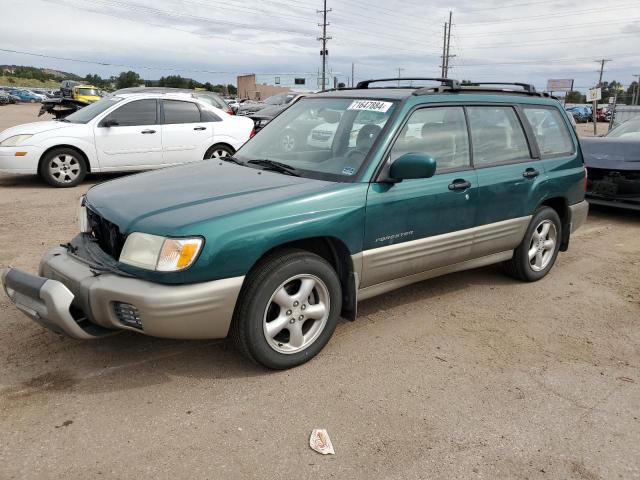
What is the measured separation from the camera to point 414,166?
137 inches

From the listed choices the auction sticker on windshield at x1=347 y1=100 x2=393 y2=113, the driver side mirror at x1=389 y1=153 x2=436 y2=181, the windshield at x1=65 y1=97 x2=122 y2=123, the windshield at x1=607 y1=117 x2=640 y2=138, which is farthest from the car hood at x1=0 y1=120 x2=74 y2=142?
the windshield at x1=607 y1=117 x2=640 y2=138

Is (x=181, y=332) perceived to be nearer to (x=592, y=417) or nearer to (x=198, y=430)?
(x=198, y=430)

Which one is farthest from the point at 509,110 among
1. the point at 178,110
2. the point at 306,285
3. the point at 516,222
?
the point at 178,110

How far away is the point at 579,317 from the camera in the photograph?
14.4 feet

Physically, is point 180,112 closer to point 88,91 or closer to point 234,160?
point 234,160

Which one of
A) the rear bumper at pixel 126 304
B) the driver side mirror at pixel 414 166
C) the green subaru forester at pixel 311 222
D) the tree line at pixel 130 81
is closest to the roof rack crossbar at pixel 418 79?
the green subaru forester at pixel 311 222

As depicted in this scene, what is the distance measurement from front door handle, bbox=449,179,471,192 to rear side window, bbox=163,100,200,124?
681 centimetres

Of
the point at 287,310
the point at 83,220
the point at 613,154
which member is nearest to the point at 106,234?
the point at 83,220

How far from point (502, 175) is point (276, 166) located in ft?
6.08

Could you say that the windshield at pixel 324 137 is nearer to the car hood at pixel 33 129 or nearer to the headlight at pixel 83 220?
the headlight at pixel 83 220

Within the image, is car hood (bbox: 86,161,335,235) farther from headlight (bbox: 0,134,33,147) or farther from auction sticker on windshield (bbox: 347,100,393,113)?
headlight (bbox: 0,134,33,147)

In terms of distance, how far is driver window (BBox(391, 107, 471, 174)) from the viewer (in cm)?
385

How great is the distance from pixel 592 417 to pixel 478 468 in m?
0.86

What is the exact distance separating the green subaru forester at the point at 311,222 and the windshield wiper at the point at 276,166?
2 cm
